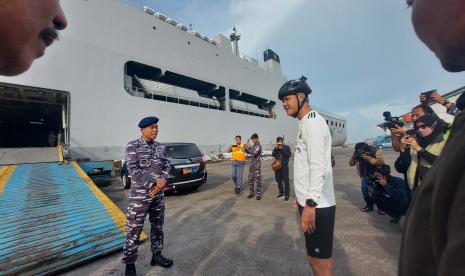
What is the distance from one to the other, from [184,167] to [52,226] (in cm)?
370

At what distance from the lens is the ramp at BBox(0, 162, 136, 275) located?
2.82m

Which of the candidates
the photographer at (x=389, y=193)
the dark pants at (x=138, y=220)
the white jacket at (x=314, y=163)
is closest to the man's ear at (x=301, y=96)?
the white jacket at (x=314, y=163)

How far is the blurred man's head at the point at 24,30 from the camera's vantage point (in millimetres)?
807

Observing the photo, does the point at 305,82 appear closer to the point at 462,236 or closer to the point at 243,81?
the point at 462,236

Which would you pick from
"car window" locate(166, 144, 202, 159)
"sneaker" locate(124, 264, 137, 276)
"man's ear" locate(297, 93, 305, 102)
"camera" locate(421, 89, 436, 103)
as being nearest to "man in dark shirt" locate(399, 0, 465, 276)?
"man's ear" locate(297, 93, 305, 102)

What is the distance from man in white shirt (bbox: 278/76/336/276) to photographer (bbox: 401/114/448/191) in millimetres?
1943

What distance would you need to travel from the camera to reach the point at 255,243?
349cm

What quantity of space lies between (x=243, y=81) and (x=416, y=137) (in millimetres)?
21264

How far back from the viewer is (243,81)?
77.8 ft

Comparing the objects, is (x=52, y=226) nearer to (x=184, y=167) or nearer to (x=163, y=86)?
(x=184, y=167)

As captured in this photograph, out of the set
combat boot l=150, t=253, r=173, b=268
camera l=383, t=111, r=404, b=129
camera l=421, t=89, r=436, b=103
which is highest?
camera l=421, t=89, r=436, b=103

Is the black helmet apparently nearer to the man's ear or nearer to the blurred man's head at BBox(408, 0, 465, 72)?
the man's ear

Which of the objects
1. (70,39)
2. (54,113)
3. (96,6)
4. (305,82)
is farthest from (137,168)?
(54,113)

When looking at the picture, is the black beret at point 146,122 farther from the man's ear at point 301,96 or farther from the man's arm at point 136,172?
the man's ear at point 301,96
